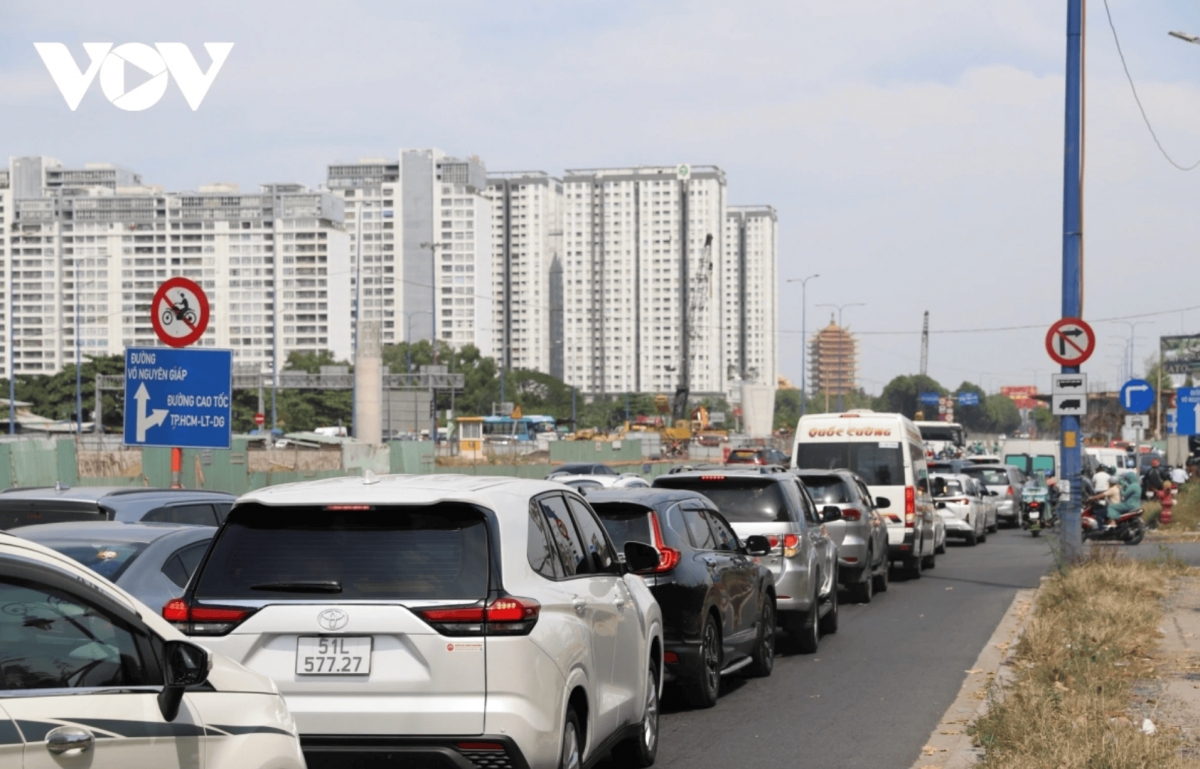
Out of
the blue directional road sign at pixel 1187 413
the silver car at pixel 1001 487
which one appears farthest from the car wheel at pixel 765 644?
the silver car at pixel 1001 487

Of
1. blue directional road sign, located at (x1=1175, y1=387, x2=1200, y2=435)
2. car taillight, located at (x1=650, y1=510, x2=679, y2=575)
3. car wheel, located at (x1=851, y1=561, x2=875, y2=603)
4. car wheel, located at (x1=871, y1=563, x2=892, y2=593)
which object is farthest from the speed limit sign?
blue directional road sign, located at (x1=1175, y1=387, x2=1200, y2=435)

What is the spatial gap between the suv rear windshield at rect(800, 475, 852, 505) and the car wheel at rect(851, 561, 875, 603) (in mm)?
854

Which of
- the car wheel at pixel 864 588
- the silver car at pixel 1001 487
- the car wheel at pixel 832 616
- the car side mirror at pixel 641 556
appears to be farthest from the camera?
the silver car at pixel 1001 487

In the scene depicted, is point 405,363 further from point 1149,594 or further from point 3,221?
point 1149,594

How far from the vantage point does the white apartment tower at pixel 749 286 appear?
627 feet

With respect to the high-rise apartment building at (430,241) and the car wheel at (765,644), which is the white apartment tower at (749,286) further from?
the car wheel at (765,644)

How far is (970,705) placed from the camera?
34.8 feet

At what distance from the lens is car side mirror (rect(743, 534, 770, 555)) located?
11844 millimetres

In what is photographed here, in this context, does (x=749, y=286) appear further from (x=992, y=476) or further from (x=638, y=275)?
(x=992, y=476)

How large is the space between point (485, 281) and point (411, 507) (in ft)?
568

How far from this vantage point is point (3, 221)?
17500 cm

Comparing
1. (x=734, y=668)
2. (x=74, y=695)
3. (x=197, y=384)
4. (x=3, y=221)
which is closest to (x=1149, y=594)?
(x=734, y=668)

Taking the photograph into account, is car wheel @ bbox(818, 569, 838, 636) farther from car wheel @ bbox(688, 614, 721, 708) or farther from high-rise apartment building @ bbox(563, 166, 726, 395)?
high-rise apartment building @ bbox(563, 166, 726, 395)

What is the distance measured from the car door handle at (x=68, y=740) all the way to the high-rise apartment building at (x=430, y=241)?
165143 millimetres
